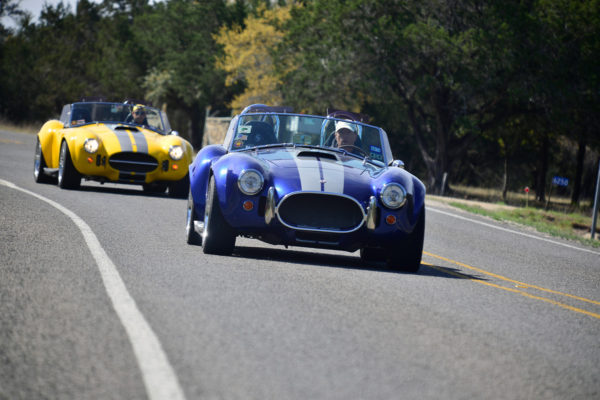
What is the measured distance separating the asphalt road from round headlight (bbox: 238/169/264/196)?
675mm

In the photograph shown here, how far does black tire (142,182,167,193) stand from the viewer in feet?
51.8

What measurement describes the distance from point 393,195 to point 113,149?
25.4ft

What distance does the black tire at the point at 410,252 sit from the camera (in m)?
8.62

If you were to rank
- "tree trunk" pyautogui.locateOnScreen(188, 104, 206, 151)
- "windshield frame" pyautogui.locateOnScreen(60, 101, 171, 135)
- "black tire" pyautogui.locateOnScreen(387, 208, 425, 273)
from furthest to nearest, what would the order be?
"tree trunk" pyautogui.locateOnScreen(188, 104, 206, 151) → "windshield frame" pyautogui.locateOnScreen(60, 101, 171, 135) → "black tire" pyautogui.locateOnScreen(387, 208, 425, 273)

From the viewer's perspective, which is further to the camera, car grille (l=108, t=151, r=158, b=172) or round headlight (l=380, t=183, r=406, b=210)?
car grille (l=108, t=151, r=158, b=172)

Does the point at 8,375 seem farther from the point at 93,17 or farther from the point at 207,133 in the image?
the point at 93,17

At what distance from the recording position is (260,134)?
959 centimetres

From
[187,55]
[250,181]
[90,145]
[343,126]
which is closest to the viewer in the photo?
[250,181]

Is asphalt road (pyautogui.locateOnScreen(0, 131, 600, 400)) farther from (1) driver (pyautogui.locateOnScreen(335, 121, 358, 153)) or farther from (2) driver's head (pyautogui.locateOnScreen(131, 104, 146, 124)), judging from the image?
(2) driver's head (pyautogui.locateOnScreen(131, 104, 146, 124))

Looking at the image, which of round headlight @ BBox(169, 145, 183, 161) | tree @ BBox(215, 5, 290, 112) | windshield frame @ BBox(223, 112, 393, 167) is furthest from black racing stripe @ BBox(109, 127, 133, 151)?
tree @ BBox(215, 5, 290, 112)

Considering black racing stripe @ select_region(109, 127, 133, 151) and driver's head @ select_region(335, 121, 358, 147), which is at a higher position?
driver's head @ select_region(335, 121, 358, 147)

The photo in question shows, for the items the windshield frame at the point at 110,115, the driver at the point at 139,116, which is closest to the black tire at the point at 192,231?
the windshield frame at the point at 110,115

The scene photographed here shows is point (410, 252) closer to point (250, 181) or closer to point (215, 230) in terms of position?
point (250, 181)

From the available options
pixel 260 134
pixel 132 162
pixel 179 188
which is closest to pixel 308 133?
pixel 260 134
